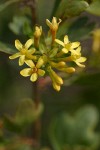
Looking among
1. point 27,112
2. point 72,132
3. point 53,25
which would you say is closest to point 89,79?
point 27,112

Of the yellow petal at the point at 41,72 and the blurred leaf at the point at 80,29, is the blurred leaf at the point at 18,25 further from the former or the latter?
the yellow petal at the point at 41,72

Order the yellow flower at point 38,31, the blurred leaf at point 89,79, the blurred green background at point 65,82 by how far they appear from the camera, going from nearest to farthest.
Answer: the yellow flower at point 38,31
the blurred green background at point 65,82
the blurred leaf at point 89,79

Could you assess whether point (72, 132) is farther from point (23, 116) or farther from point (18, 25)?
point (18, 25)

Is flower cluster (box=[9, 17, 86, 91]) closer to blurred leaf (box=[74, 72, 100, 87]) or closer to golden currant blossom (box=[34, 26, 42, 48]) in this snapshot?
golden currant blossom (box=[34, 26, 42, 48])

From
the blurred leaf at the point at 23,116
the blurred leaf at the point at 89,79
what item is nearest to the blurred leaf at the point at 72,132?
the blurred leaf at the point at 23,116

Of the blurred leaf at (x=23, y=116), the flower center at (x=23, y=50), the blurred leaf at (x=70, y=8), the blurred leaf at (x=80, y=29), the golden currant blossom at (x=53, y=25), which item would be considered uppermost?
the blurred leaf at (x=80, y=29)

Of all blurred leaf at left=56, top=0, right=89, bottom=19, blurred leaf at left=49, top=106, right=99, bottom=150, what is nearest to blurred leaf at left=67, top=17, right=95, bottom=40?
blurred leaf at left=56, top=0, right=89, bottom=19
